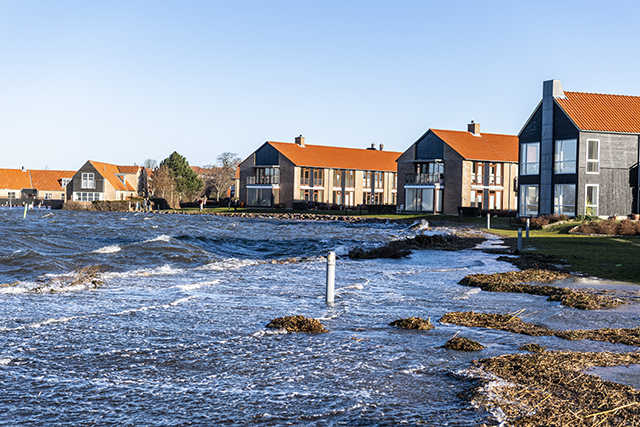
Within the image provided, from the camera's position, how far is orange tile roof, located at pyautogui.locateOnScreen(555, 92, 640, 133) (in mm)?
40188

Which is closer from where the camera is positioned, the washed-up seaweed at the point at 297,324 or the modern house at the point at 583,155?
the washed-up seaweed at the point at 297,324

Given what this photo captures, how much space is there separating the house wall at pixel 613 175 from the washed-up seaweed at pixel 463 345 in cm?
3460

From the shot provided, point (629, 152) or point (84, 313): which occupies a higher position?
point (629, 152)

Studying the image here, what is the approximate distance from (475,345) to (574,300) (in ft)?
14.7

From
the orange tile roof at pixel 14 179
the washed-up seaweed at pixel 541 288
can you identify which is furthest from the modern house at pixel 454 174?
the orange tile roof at pixel 14 179

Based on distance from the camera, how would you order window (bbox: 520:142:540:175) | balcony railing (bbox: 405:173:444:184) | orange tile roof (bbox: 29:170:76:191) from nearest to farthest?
window (bbox: 520:142:540:175) < balcony railing (bbox: 405:173:444:184) < orange tile roof (bbox: 29:170:76:191)

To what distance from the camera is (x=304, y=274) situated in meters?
16.8

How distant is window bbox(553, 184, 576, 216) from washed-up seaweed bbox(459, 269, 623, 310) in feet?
85.4

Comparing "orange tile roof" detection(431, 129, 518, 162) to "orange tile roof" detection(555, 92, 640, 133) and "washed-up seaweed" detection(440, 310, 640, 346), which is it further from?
"washed-up seaweed" detection(440, 310, 640, 346)

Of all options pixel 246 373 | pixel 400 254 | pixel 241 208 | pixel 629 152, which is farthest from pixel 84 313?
pixel 241 208

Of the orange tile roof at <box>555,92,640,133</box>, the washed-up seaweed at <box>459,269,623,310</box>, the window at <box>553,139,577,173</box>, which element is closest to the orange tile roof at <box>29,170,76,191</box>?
the window at <box>553,139,577,173</box>

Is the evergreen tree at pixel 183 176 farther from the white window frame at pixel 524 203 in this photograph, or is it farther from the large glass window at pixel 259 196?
the white window frame at pixel 524 203

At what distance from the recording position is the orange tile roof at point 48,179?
4414 inches

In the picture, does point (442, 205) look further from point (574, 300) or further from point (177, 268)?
point (574, 300)
